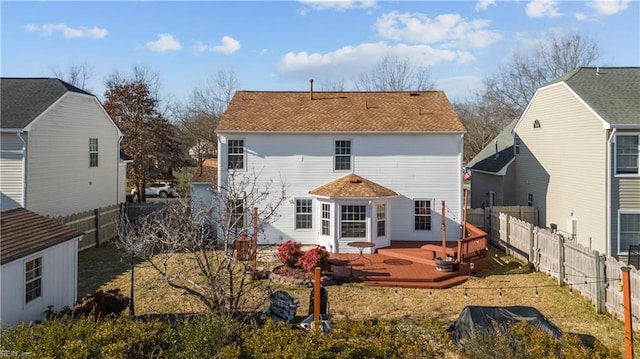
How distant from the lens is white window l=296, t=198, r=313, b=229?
18.8m

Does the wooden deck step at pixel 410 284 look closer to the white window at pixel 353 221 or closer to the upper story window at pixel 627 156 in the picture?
the white window at pixel 353 221

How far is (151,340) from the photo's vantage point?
21.8ft

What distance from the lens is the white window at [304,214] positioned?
1883cm

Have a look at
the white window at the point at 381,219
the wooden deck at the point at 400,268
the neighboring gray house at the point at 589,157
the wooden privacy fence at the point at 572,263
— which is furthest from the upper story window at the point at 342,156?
the neighboring gray house at the point at 589,157

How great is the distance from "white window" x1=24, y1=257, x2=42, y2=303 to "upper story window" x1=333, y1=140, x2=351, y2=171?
39.1 feet

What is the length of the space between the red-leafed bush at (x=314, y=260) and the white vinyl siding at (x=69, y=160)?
1112 centimetres

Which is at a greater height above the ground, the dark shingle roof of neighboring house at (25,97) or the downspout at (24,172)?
the dark shingle roof of neighboring house at (25,97)

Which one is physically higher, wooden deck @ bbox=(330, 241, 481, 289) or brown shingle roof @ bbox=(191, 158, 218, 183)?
brown shingle roof @ bbox=(191, 158, 218, 183)

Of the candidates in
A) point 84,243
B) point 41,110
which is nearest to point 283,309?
point 84,243

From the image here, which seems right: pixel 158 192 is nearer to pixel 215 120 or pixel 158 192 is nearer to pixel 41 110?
pixel 215 120

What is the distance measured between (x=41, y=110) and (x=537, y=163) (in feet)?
74.2

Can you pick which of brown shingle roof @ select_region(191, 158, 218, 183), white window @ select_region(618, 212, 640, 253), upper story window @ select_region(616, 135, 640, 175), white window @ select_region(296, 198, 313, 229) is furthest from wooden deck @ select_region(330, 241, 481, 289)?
brown shingle roof @ select_region(191, 158, 218, 183)

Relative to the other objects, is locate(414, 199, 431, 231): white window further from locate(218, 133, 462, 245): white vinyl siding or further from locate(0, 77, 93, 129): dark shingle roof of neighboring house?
locate(0, 77, 93, 129): dark shingle roof of neighboring house

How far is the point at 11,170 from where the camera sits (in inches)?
652
